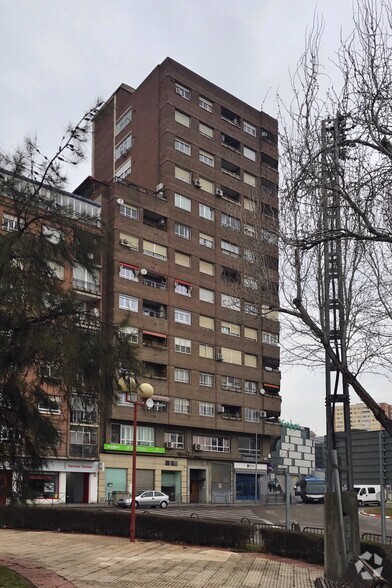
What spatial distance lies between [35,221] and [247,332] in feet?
160

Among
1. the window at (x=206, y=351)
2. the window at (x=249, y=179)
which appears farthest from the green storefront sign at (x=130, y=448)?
the window at (x=249, y=179)

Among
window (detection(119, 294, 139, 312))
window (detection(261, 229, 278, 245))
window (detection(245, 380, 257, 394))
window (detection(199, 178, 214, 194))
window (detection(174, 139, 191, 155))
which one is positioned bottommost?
window (detection(261, 229, 278, 245))

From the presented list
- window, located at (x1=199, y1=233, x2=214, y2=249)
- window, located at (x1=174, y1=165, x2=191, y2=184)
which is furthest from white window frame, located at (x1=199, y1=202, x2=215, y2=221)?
window, located at (x1=174, y1=165, x2=191, y2=184)

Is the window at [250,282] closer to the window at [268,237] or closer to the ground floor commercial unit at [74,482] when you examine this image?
the window at [268,237]

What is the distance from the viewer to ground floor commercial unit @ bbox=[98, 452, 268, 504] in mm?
48844

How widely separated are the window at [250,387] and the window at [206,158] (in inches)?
779

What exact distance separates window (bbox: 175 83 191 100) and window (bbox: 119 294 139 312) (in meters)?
19.9

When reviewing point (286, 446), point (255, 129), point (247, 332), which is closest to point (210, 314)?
point (247, 332)

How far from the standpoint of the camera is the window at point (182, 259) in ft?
182

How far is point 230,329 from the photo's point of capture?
58.4 m

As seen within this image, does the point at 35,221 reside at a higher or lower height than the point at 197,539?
higher

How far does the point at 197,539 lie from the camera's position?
1820 cm

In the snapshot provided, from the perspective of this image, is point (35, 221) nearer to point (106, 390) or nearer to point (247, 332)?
point (106, 390)

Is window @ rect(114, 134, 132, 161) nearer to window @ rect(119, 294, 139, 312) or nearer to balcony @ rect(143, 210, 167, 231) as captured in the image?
balcony @ rect(143, 210, 167, 231)
